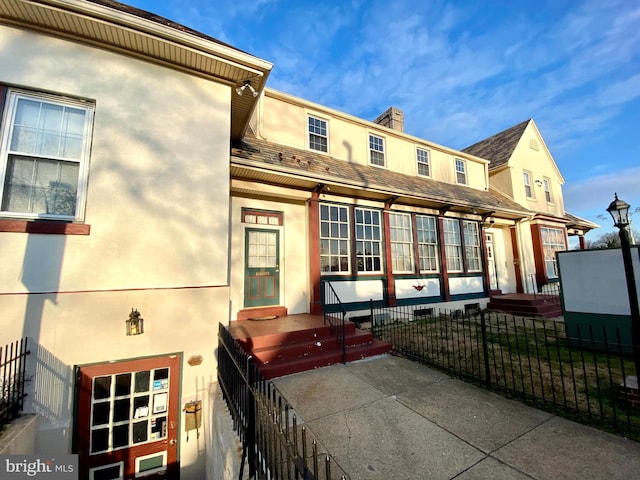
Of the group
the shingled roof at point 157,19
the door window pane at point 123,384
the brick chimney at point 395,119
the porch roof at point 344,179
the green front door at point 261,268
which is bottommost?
the door window pane at point 123,384

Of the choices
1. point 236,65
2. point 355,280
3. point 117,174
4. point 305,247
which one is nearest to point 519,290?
point 355,280

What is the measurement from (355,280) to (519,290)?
9.91 metres

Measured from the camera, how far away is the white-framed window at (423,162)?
11.9m

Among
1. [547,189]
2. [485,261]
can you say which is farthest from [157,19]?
[547,189]

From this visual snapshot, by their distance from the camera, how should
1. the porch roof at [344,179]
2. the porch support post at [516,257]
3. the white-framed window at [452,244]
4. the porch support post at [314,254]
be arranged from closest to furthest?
the porch roof at [344,179] → the porch support post at [314,254] → the white-framed window at [452,244] → the porch support post at [516,257]

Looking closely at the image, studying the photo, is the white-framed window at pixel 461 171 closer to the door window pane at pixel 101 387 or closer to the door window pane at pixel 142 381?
the door window pane at pixel 142 381

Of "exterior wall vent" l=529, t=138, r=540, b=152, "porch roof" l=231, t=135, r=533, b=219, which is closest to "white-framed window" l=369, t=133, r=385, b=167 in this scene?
"porch roof" l=231, t=135, r=533, b=219

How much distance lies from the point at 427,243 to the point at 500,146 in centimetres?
1014

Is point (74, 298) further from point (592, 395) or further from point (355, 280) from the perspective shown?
point (592, 395)

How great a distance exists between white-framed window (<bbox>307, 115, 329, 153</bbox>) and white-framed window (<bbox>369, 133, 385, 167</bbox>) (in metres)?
2.00

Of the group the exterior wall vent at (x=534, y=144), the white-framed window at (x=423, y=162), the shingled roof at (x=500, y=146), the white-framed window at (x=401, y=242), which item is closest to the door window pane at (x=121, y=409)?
the white-framed window at (x=401, y=242)

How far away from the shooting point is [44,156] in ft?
13.1

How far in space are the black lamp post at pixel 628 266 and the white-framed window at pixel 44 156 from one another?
8.15m

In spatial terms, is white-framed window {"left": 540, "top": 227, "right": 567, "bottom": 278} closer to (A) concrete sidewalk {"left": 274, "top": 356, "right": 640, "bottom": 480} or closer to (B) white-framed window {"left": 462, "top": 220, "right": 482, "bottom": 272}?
(B) white-framed window {"left": 462, "top": 220, "right": 482, "bottom": 272}
